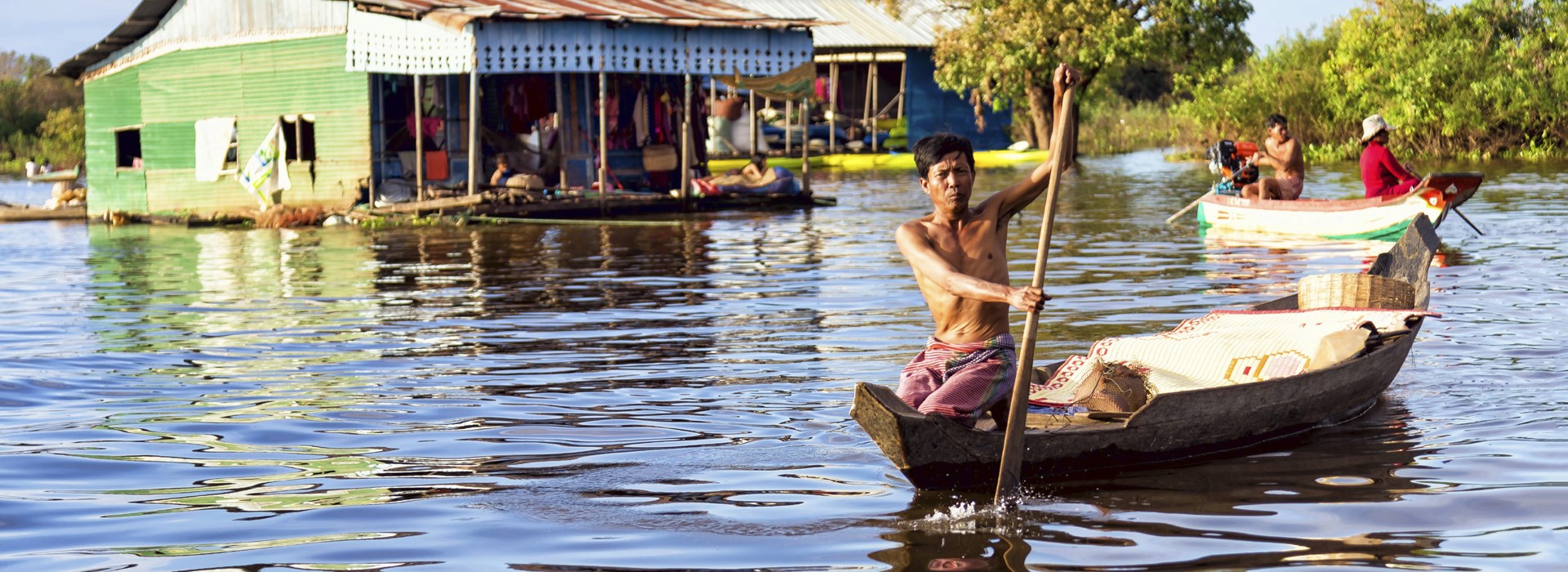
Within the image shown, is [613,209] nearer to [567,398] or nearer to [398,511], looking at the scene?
[567,398]

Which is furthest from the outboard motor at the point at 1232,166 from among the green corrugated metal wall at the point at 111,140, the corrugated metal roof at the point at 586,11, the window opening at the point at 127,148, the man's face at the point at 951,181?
the window opening at the point at 127,148

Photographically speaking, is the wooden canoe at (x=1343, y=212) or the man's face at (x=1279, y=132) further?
the man's face at (x=1279, y=132)

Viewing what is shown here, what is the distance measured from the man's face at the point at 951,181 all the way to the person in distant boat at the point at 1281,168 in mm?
11348

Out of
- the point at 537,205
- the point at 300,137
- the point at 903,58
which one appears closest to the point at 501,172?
the point at 537,205

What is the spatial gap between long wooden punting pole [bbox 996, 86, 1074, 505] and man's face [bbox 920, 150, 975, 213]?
12.7 inches

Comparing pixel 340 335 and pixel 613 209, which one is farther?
pixel 613 209

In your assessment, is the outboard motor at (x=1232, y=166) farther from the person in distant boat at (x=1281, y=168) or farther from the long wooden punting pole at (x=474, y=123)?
the long wooden punting pole at (x=474, y=123)

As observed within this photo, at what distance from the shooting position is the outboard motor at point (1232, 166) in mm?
18156

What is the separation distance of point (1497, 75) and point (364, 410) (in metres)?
28.9

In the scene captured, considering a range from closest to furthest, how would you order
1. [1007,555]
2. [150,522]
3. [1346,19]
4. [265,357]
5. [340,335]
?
[1007,555]
[150,522]
[265,357]
[340,335]
[1346,19]

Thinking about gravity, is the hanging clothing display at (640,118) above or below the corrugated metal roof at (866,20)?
below

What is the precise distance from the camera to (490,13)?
20.0 meters

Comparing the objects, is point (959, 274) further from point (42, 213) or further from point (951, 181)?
point (42, 213)

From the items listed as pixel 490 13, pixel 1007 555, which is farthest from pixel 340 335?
pixel 490 13
